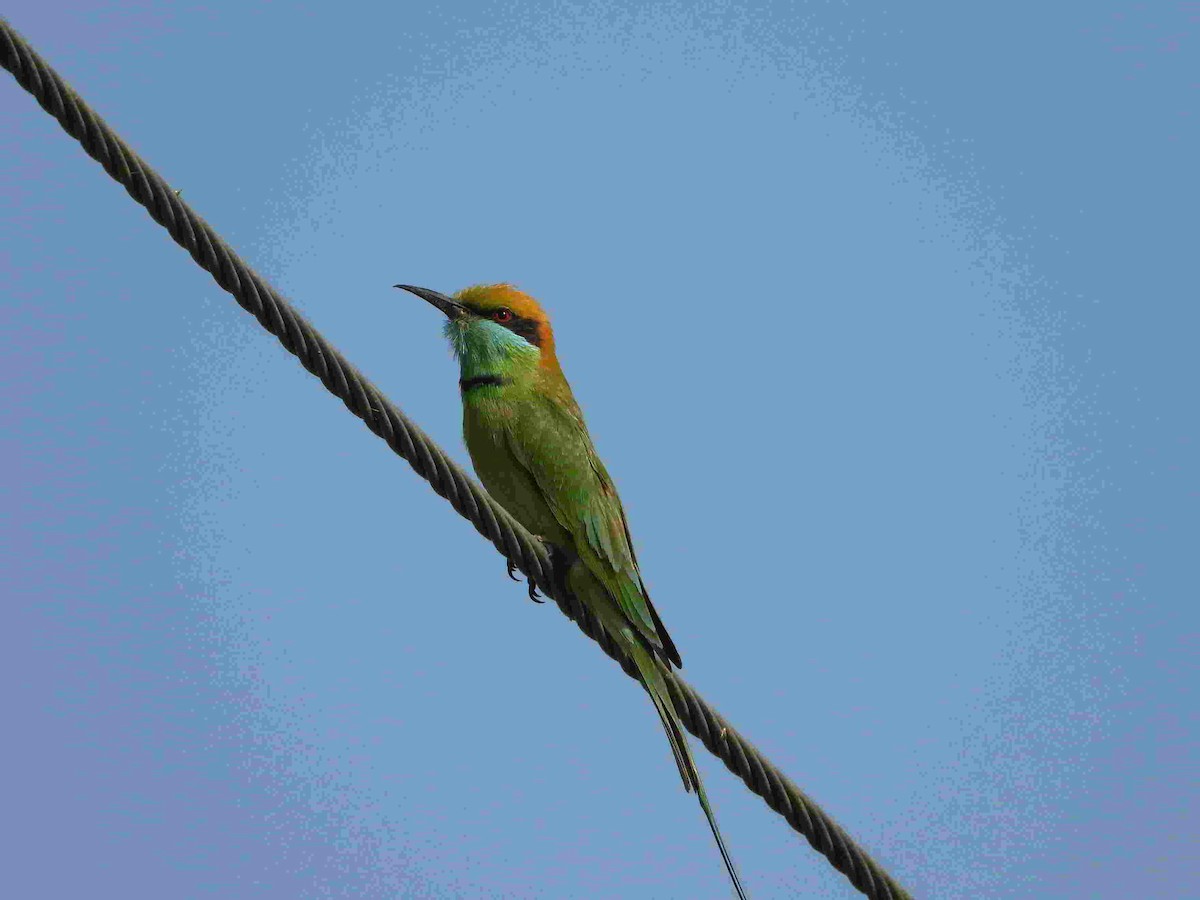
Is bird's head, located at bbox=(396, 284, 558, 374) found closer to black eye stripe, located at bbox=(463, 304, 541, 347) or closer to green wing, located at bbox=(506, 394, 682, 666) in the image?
black eye stripe, located at bbox=(463, 304, 541, 347)

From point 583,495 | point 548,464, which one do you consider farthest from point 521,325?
point 583,495

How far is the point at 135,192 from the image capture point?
2898 millimetres

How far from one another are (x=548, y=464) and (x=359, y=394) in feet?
5.99

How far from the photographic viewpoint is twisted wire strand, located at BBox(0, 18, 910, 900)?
2816mm

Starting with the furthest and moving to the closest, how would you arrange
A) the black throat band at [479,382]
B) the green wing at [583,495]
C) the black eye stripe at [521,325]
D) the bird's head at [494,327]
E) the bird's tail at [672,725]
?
the black eye stripe at [521,325]
the bird's head at [494,327]
the black throat band at [479,382]
the green wing at [583,495]
the bird's tail at [672,725]

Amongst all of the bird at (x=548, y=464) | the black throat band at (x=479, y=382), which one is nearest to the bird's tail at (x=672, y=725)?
the bird at (x=548, y=464)

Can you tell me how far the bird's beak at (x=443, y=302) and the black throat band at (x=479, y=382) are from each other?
1.27 feet

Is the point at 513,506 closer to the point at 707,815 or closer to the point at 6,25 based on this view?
the point at 707,815

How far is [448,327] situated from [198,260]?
2615 millimetres

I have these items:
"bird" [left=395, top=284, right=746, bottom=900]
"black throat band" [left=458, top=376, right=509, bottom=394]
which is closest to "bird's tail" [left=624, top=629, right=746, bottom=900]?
"bird" [left=395, top=284, right=746, bottom=900]

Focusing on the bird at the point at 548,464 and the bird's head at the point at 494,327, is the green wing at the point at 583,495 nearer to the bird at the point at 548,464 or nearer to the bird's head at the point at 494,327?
the bird at the point at 548,464

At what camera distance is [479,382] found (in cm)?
525

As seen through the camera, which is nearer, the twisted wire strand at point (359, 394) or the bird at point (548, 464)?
the twisted wire strand at point (359, 394)

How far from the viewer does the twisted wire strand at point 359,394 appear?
282cm
